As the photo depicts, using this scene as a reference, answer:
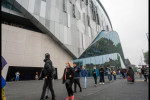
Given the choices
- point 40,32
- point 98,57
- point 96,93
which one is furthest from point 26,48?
point 98,57

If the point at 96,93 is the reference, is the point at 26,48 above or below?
above

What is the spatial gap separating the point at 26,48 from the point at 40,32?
3970 mm

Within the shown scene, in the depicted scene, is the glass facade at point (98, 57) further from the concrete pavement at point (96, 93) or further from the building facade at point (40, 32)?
the concrete pavement at point (96, 93)

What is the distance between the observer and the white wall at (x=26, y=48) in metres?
12.2

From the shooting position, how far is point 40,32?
1620cm

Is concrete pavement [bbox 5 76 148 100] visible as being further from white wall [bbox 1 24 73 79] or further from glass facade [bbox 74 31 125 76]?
glass facade [bbox 74 31 125 76]

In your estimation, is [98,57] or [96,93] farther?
[98,57]

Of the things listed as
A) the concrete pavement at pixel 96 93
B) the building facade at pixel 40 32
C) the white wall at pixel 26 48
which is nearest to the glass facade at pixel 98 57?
the building facade at pixel 40 32

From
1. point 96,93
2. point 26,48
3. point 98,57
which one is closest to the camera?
point 96,93

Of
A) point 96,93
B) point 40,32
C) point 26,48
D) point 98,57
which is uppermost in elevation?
point 40,32

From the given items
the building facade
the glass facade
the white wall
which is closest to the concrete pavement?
the white wall

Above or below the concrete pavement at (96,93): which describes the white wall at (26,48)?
above

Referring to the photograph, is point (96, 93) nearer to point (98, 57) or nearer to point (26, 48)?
point (26, 48)

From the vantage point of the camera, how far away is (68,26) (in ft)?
59.4
